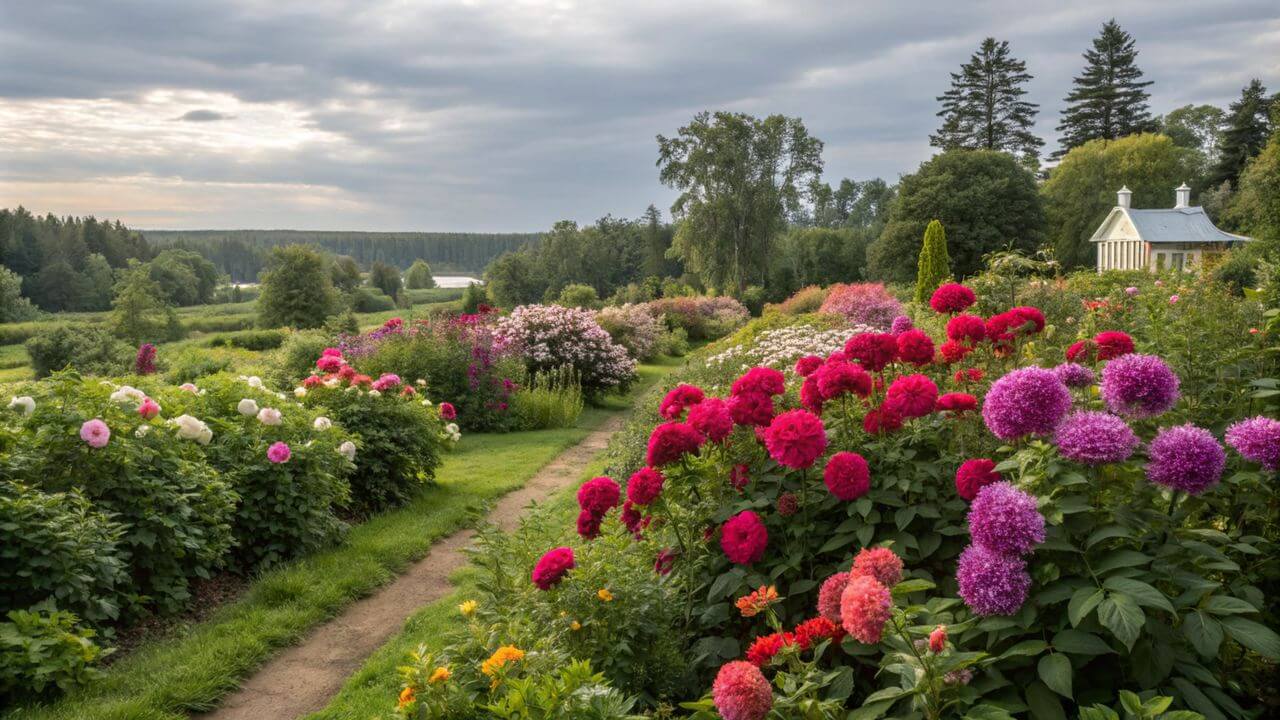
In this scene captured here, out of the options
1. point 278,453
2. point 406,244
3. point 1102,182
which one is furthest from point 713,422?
point 406,244

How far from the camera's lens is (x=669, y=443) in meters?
2.76

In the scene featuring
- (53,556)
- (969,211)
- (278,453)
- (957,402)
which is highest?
(969,211)

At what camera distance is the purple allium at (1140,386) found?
2.09 m

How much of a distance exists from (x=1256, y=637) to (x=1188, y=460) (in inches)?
16.2

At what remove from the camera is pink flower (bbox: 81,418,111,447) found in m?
4.11

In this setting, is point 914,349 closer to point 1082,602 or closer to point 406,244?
point 1082,602

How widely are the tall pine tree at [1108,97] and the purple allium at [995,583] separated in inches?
1907

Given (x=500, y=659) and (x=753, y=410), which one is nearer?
(x=500, y=659)

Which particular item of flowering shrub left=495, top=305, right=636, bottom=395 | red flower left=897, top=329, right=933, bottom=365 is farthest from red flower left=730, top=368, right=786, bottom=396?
flowering shrub left=495, top=305, right=636, bottom=395

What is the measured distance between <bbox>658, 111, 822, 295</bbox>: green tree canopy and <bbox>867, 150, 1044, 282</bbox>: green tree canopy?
15.1 feet

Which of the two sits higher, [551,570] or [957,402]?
[957,402]

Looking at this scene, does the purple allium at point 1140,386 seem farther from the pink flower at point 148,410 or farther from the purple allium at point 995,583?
the pink flower at point 148,410

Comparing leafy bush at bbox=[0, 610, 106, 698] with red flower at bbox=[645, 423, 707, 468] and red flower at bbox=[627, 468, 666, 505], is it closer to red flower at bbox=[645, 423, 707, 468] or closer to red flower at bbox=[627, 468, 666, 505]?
red flower at bbox=[627, 468, 666, 505]

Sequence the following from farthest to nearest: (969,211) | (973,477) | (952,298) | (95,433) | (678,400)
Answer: (969,211)
(95,433)
(952,298)
(678,400)
(973,477)
